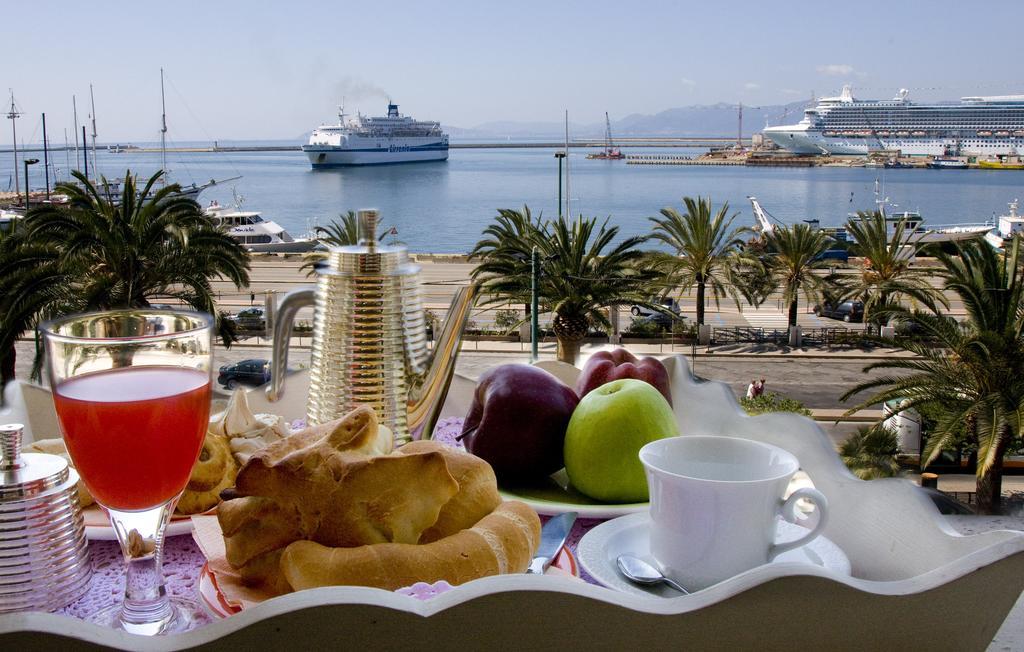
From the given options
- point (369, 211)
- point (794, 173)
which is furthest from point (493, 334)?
point (794, 173)

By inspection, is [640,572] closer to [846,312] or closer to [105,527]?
[105,527]

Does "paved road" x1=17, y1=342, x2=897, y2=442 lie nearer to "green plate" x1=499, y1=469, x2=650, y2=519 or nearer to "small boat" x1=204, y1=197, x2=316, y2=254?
"green plate" x1=499, y1=469, x2=650, y2=519

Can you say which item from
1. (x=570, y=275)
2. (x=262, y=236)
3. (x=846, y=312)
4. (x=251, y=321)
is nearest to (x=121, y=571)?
(x=570, y=275)

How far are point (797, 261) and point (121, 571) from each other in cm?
2165

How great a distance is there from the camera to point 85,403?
790 mm

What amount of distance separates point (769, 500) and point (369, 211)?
2.18ft

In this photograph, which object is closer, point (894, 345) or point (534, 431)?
point (534, 431)

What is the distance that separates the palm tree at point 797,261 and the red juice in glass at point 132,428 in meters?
21.5

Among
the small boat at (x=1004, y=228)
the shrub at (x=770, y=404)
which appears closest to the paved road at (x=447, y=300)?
the shrub at (x=770, y=404)

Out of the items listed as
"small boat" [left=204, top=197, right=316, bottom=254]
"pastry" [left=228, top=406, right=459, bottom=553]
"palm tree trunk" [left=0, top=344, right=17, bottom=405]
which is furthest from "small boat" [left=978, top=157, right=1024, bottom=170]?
"pastry" [left=228, top=406, right=459, bottom=553]

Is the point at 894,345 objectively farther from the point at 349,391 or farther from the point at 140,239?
the point at 349,391

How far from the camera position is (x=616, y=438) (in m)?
1.18

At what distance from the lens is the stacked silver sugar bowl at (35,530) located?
84 centimetres

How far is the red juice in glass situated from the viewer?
797mm
